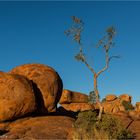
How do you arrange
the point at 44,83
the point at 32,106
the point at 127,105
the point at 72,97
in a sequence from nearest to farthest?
the point at 32,106
the point at 44,83
the point at 72,97
the point at 127,105

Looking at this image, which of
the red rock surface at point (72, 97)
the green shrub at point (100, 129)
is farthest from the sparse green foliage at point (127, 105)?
the green shrub at point (100, 129)

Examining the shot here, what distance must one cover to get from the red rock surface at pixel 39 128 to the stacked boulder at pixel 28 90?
97 cm

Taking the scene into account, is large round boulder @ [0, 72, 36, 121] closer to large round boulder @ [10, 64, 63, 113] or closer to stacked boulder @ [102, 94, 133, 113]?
large round boulder @ [10, 64, 63, 113]

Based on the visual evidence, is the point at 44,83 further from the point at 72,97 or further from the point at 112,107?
the point at 112,107

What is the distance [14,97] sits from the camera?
29.5 metres

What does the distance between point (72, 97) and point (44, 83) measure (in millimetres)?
40290

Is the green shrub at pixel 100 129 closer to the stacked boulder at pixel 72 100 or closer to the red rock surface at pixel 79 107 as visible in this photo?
the red rock surface at pixel 79 107

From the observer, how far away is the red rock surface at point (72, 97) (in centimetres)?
7150

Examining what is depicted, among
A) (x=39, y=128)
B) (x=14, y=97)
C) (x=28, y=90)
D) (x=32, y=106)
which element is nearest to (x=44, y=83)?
(x=28, y=90)

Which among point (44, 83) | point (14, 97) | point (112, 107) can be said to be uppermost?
point (112, 107)

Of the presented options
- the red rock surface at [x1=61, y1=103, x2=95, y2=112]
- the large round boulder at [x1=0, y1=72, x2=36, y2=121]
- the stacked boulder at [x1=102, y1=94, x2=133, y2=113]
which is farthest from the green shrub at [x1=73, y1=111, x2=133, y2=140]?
the stacked boulder at [x1=102, y1=94, x2=133, y2=113]

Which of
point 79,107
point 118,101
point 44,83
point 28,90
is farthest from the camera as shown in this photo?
point 118,101

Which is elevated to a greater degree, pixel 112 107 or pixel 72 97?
pixel 72 97

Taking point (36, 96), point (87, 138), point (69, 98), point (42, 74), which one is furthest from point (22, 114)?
point (69, 98)
